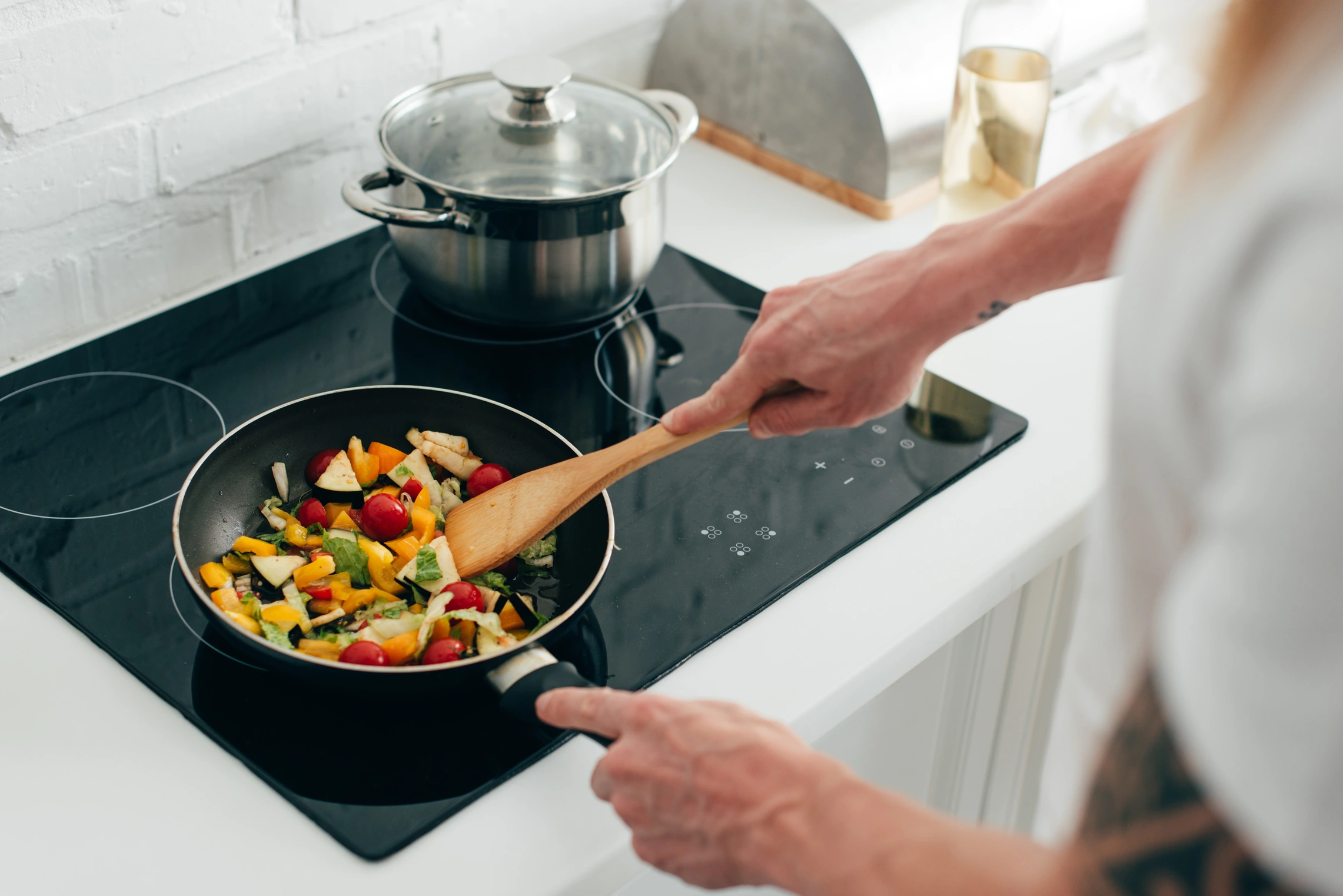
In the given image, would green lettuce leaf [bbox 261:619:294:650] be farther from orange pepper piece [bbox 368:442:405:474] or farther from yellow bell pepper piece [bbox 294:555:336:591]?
orange pepper piece [bbox 368:442:405:474]

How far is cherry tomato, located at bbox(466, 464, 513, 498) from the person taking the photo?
0.89 m

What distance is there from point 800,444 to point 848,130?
0.47m

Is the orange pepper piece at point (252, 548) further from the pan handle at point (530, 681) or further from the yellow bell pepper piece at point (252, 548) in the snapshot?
the pan handle at point (530, 681)

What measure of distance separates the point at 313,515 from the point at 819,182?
0.73 m

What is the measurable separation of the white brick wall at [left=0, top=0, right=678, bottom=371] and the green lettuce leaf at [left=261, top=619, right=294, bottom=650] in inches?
18.8

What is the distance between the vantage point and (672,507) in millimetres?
902

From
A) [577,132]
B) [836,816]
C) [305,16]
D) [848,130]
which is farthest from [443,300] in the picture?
[836,816]

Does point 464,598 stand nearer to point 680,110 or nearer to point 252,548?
point 252,548

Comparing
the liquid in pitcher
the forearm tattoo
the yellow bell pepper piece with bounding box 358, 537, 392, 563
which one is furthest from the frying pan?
the liquid in pitcher

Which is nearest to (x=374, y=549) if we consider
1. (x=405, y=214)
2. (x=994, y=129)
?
(x=405, y=214)

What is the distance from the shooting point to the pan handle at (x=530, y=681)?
2.23 ft

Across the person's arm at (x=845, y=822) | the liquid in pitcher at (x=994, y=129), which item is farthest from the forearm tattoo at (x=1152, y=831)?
the liquid in pitcher at (x=994, y=129)

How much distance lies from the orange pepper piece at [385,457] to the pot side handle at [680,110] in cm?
39

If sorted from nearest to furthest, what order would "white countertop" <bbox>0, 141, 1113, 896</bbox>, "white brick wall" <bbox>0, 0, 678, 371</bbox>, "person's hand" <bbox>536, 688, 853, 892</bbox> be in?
"person's hand" <bbox>536, 688, 853, 892</bbox> → "white countertop" <bbox>0, 141, 1113, 896</bbox> → "white brick wall" <bbox>0, 0, 678, 371</bbox>
